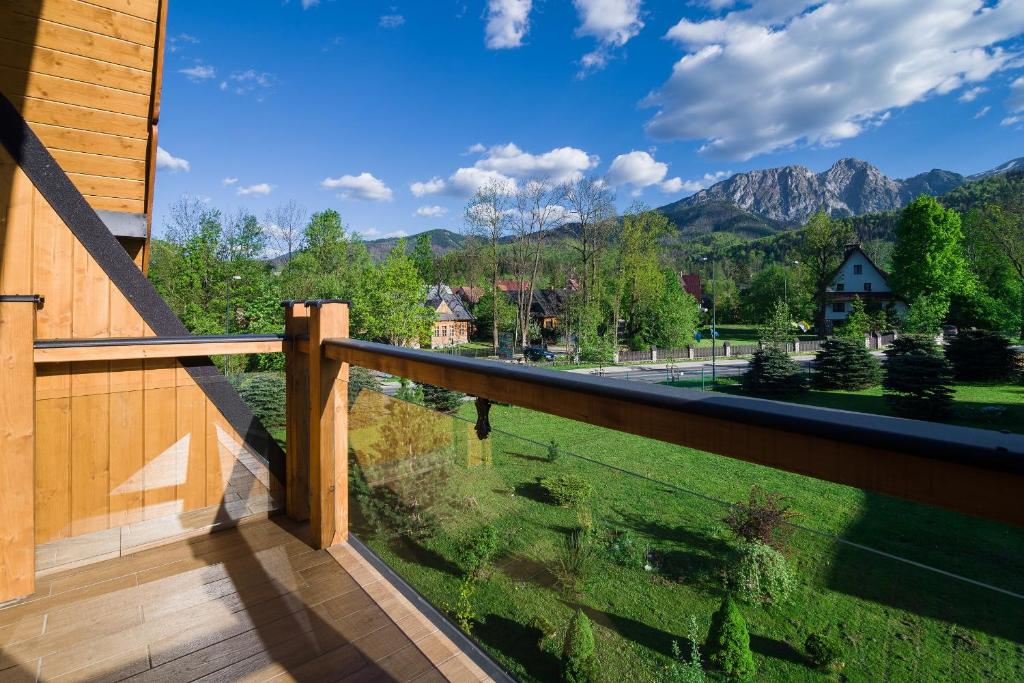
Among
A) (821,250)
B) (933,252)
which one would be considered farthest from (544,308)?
(933,252)

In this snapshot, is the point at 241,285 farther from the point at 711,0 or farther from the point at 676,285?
the point at 711,0

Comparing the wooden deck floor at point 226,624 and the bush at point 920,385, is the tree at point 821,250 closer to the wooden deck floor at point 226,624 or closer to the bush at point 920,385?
the bush at point 920,385

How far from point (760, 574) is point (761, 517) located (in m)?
0.09

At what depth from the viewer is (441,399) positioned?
157cm

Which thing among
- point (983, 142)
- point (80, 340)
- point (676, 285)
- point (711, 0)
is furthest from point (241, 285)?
point (983, 142)

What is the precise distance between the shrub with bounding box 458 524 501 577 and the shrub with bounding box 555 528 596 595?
0.82 ft

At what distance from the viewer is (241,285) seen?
55.0 ft

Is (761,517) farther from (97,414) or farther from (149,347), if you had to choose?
(97,414)

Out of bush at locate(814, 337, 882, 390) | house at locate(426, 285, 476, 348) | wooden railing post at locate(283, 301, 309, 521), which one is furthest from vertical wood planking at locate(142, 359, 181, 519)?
house at locate(426, 285, 476, 348)

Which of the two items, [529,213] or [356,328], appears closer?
[356,328]

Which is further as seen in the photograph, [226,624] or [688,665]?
[226,624]

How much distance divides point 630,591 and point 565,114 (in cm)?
3847

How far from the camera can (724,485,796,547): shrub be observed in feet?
2.54

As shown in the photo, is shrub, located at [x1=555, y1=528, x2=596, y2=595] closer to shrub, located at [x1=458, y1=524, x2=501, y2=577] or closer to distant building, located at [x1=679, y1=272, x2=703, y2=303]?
shrub, located at [x1=458, y1=524, x2=501, y2=577]
